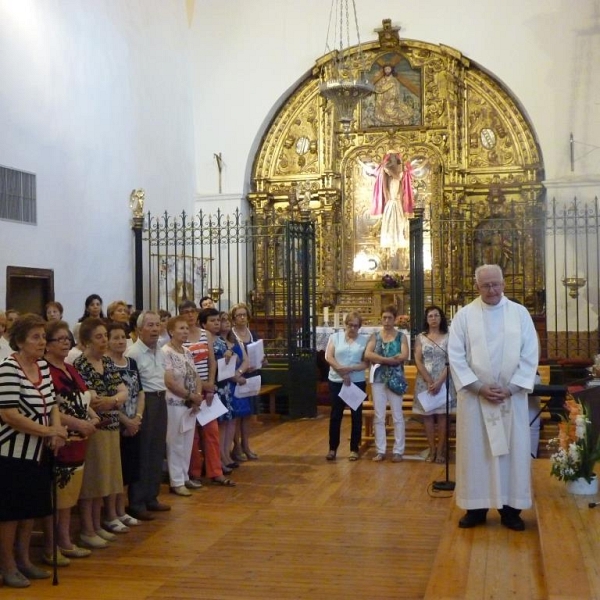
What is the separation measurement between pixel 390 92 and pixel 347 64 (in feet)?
3.51

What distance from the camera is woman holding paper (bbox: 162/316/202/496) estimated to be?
7445mm

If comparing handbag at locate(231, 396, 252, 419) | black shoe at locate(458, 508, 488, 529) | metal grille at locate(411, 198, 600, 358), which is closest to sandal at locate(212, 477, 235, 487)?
handbag at locate(231, 396, 252, 419)

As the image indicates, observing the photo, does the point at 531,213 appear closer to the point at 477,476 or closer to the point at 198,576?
the point at 477,476

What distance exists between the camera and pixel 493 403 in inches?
229

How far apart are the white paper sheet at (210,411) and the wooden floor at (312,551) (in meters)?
0.58

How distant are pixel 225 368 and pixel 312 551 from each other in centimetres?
286

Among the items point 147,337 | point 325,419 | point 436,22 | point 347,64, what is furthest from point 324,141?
point 147,337

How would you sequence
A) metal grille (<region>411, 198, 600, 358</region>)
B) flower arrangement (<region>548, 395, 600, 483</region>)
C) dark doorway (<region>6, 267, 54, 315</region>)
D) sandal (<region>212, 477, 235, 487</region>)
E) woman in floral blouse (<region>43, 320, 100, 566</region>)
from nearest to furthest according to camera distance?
woman in floral blouse (<region>43, 320, 100, 566</region>), flower arrangement (<region>548, 395, 600, 483</region>), sandal (<region>212, 477, 235, 487</region>), dark doorway (<region>6, 267, 54, 315</region>), metal grille (<region>411, 198, 600, 358</region>)

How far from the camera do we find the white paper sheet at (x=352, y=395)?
29.4 ft

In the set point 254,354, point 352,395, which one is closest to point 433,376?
point 352,395

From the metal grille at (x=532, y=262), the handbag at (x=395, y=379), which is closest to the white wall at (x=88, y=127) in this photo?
the handbag at (x=395, y=379)

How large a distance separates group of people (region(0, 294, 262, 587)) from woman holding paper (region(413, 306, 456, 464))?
1.69m

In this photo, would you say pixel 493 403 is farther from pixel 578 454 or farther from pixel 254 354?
pixel 254 354

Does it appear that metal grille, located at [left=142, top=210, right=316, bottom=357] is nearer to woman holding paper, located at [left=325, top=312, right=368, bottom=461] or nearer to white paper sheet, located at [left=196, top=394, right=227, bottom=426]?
woman holding paper, located at [left=325, top=312, right=368, bottom=461]
